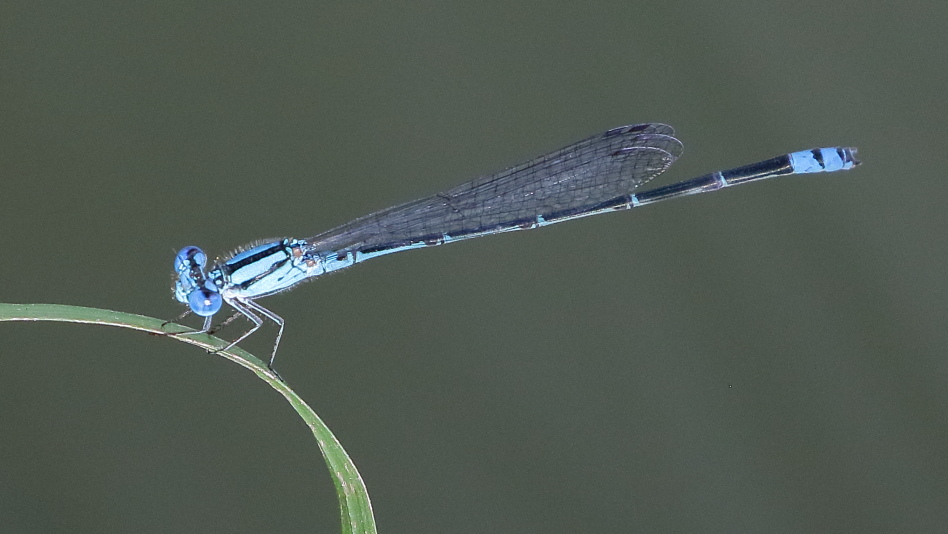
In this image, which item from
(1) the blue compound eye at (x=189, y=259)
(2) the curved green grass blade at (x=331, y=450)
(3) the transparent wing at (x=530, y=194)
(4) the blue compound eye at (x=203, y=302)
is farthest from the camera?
(3) the transparent wing at (x=530, y=194)

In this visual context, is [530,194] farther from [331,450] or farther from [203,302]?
[331,450]

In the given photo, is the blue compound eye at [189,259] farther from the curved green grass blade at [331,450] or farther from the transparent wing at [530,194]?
the curved green grass blade at [331,450]

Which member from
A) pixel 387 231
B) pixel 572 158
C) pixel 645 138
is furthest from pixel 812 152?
pixel 387 231

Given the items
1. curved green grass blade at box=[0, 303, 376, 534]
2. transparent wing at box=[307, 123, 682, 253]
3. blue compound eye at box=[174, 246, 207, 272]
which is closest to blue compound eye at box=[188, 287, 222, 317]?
blue compound eye at box=[174, 246, 207, 272]

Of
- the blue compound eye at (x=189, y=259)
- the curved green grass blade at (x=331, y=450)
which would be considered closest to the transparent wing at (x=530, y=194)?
the blue compound eye at (x=189, y=259)

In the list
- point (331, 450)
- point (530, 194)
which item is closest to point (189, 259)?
point (331, 450)

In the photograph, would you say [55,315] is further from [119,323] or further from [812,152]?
[812,152]
